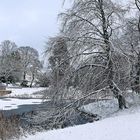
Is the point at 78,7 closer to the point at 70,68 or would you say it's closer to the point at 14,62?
the point at 70,68

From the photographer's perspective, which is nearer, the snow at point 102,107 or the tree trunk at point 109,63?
the tree trunk at point 109,63

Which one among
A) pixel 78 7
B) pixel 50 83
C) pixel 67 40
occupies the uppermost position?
pixel 78 7

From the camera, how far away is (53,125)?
65.9 feet

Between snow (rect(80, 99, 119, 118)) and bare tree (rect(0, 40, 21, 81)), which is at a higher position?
bare tree (rect(0, 40, 21, 81))

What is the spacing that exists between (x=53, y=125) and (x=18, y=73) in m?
64.6

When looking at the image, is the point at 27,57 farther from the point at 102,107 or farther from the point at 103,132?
the point at 103,132

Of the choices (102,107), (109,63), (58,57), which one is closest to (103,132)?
(109,63)

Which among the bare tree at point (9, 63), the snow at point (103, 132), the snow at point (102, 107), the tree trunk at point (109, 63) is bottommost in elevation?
the snow at point (103, 132)

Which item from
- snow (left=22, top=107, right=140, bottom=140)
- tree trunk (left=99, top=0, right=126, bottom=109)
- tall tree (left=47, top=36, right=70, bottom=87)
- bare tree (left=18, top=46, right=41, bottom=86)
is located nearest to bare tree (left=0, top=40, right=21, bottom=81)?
bare tree (left=18, top=46, right=41, bottom=86)

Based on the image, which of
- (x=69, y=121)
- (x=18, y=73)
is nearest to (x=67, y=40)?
(x=69, y=121)

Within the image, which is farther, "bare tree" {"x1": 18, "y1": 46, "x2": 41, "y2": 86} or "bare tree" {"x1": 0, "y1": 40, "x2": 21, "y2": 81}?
"bare tree" {"x1": 18, "y1": 46, "x2": 41, "y2": 86}

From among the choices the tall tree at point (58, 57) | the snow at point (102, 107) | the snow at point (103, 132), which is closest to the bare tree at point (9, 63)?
the snow at point (102, 107)

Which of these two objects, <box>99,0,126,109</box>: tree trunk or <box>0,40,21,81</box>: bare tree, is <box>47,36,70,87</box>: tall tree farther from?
<box>0,40,21,81</box>: bare tree

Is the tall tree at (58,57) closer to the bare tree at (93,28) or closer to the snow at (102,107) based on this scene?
the bare tree at (93,28)
